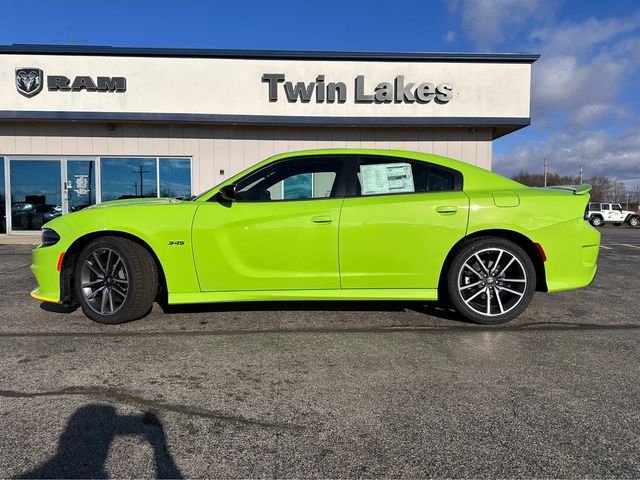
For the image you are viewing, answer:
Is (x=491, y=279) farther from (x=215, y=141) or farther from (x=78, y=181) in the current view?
(x=78, y=181)

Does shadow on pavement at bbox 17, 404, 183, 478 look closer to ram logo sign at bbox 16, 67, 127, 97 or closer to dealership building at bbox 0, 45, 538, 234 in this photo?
dealership building at bbox 0, 45, 538, 234

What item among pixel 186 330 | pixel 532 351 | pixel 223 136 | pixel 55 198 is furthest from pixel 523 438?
pixel 55 198

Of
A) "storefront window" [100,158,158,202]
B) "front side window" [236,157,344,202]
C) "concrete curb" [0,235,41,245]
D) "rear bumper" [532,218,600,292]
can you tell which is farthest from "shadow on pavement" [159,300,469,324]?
"concrete curb" [0,235,41,245]

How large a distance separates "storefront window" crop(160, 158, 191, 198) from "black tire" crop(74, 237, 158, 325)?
25.8 ft

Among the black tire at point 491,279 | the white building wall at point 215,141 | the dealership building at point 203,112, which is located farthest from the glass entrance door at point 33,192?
the black tire at point 491,279

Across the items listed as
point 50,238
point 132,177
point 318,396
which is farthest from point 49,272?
point 132,177

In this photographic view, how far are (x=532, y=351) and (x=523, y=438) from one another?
1.32m

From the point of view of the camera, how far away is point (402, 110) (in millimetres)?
10961

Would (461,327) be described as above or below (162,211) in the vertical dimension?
below

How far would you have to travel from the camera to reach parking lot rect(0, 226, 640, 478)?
6.06 feet

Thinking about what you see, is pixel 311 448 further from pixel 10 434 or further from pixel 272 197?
pixel 272 197

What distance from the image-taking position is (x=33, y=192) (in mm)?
11328

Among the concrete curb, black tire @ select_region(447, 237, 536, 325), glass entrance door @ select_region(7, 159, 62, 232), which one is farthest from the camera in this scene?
glass entrance door @ select_region(7, 159, 62, 232)

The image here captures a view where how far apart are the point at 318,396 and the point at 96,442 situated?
1126 mm
